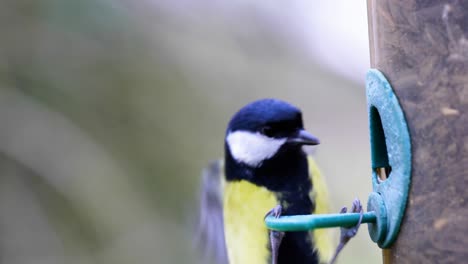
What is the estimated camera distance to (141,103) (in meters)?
4.20

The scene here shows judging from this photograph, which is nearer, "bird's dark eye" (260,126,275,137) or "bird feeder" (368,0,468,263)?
"bird feeder" (368,0,468,263)

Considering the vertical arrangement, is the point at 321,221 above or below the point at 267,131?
below

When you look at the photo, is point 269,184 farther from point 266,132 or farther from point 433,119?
point 433,119

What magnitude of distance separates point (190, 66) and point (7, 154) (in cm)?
121

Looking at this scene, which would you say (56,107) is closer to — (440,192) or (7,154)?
(7,154)

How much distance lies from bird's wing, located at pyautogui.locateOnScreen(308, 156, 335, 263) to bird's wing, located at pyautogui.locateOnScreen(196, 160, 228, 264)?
1.50 feet

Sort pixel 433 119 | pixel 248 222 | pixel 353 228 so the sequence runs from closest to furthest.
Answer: pixel 433 119
pixel 353 228
pixel 248 222

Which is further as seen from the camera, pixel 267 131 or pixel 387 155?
pixel 267 131

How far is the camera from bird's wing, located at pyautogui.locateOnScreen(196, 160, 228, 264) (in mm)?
2686

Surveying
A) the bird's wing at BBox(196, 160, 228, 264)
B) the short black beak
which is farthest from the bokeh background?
the short black beak

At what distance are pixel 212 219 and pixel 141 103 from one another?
163cm

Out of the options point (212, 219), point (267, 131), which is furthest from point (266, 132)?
point (212, 219)

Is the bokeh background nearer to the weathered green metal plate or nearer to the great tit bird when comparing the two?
the great tit bird

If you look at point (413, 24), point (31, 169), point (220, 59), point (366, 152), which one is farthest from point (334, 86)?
point (413, 24)
